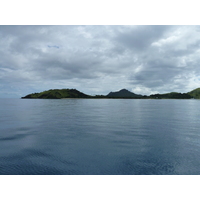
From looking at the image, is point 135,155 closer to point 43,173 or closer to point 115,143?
point 115,143

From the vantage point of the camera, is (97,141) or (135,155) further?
(97,141)

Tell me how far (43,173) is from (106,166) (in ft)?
17.8

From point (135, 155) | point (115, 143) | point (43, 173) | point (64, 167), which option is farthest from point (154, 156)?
point (43, 173)

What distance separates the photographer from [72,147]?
683 inches

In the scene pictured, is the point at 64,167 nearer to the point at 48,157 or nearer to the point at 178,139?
the point at 48,157

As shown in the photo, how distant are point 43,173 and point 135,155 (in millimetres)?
9230

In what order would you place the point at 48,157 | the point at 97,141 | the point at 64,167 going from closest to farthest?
the point at 64,167
the point at 48,157
the point at 97,141

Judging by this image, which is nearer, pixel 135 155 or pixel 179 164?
pixel 179 164

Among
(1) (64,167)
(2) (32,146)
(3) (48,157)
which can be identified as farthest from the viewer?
(2) (32,146)

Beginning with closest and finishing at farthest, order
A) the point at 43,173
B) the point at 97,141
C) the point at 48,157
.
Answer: the point at 43,173
the point at 48,157
the point at 97,141

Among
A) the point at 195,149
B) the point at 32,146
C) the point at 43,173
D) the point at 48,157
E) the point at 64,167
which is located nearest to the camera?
the point at 43,173

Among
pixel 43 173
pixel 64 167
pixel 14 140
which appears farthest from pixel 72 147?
A: pixel 14 140

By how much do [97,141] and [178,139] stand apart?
40.2ft

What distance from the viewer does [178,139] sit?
818 inches
